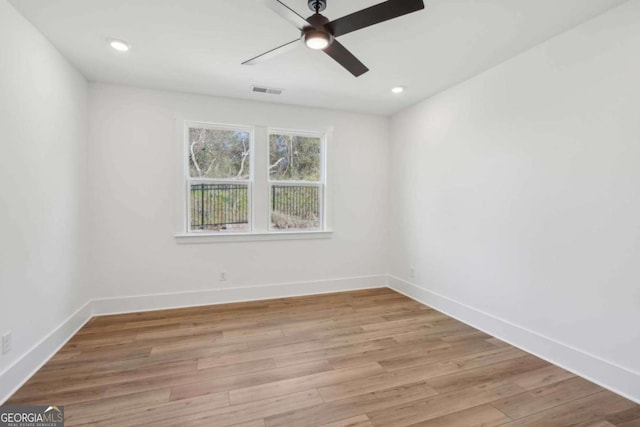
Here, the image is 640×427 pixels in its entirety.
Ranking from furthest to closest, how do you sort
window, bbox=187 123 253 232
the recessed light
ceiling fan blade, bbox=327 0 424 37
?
window, bbox=187 123 253 232
the recessed light
ceiling fan blade, bbox=327 0 424 37

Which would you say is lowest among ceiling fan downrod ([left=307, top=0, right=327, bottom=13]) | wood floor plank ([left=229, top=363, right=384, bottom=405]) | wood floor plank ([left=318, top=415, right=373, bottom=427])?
wood floor plank ([left=229, top=363, right=384, bottom=405])

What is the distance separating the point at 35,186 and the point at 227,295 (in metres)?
2.23

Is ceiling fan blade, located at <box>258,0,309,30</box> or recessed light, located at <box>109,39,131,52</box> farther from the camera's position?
recessed light, located at <box>109,39,131,52</box>

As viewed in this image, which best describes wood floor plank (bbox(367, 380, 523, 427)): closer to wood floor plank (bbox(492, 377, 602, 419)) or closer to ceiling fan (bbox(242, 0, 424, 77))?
wood floor plank (bbox(492, 377, 602, 419))

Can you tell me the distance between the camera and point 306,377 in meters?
2.23

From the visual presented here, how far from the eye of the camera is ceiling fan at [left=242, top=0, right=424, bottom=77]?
63.7 inches

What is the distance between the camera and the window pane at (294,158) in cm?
412

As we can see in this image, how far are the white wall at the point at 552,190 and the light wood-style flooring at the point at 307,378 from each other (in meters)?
0.45

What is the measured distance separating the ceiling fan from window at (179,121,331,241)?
78.3 inches

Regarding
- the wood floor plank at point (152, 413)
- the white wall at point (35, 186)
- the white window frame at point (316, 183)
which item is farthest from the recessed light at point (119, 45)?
the wood floor plank at point (152, 413)

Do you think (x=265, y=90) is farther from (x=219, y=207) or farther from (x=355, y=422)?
(x=355, y=422)

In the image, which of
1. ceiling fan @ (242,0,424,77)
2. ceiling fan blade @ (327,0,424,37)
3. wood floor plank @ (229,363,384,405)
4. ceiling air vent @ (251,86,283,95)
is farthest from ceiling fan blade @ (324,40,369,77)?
wood floor plank @ (229,363,384,405)

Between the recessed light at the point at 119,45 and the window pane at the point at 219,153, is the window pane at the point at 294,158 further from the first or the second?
the recessed light at the point at 119,45

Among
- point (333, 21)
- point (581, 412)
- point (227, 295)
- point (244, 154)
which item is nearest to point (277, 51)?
point (333, 21)
